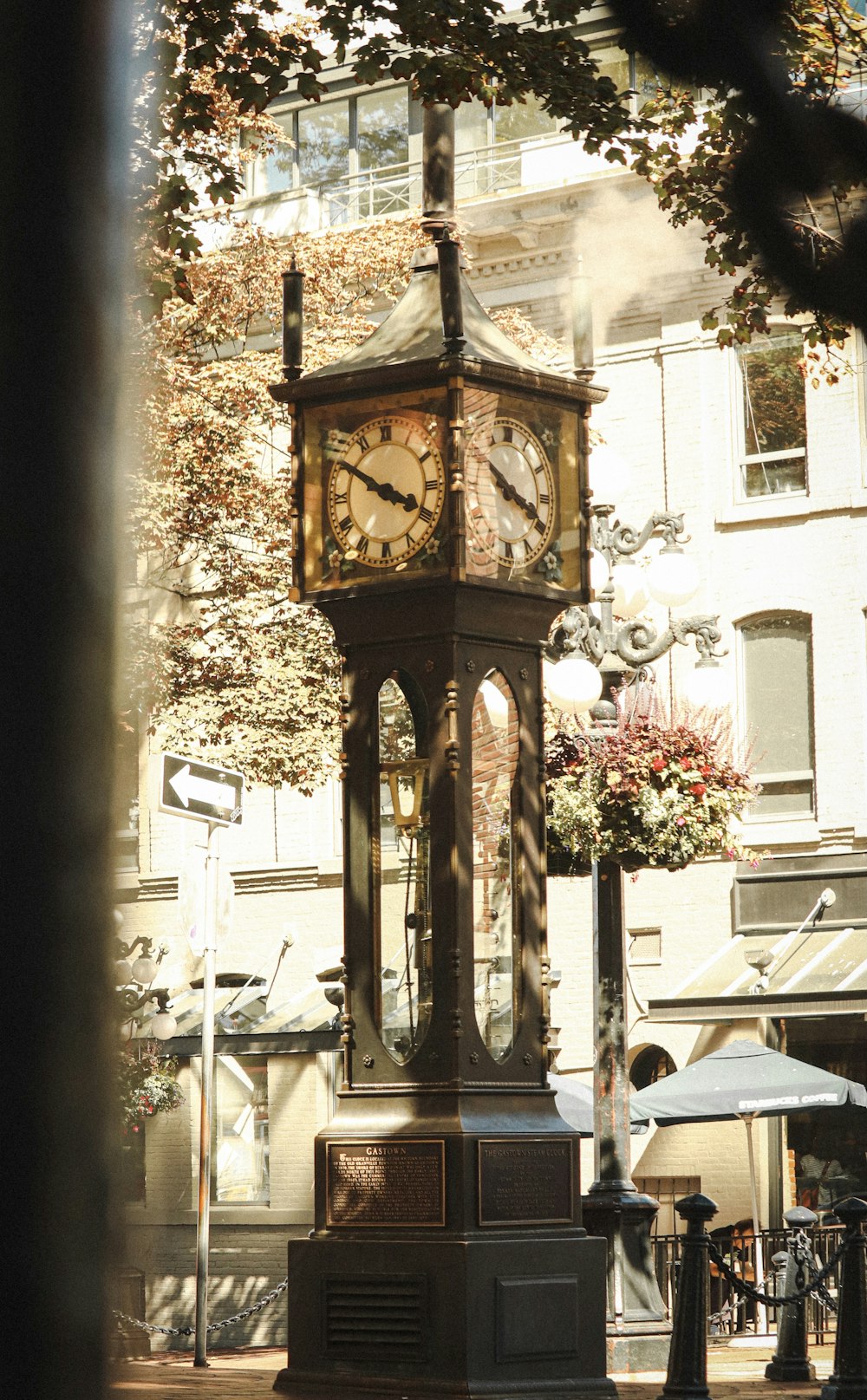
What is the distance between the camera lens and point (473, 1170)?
6.96m

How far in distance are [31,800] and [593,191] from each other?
2397 centimetres

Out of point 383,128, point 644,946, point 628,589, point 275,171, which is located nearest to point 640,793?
point 628,589

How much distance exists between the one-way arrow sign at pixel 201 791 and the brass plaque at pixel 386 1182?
2.38 m

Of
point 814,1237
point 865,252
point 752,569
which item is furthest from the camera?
point 752,569

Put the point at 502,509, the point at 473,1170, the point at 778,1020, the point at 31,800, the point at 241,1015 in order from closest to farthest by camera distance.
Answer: the point at 31,800, the point at 473,1170, the point at 502,509, the point at 778,1020, the point at 241,1015

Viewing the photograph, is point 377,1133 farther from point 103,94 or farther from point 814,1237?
point 814,1237

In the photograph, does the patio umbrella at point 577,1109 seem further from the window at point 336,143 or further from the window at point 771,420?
the window at point 336,143

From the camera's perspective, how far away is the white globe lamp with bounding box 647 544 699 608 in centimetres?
1191

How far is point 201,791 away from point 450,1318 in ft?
12.0

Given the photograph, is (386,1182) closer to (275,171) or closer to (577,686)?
(577,686)

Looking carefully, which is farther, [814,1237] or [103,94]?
[814,1237]

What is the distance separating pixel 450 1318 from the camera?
6.76 metres

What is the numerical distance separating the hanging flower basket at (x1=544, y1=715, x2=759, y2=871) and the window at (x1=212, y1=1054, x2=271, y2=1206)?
13696mm

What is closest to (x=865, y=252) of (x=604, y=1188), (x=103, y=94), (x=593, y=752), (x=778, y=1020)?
(x=103, y=94)
